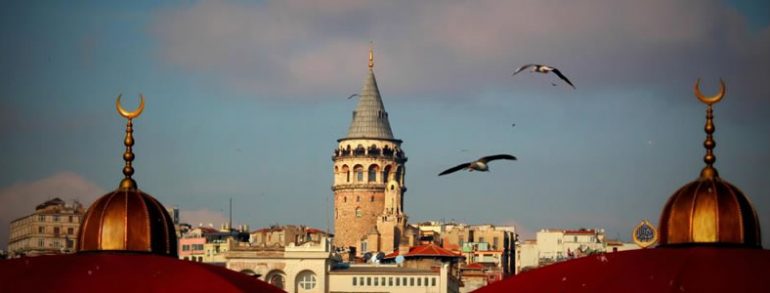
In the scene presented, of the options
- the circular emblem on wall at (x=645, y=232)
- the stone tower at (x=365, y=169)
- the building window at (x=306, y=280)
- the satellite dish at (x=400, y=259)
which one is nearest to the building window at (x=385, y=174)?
the stone tower at (x=365, y=169)

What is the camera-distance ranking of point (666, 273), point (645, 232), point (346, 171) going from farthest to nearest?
point (346, 171) < point (645, 232) < point (666, 273)

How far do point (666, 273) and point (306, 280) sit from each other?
86.6 m

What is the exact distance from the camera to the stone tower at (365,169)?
631 feet

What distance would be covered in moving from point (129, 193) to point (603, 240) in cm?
12393

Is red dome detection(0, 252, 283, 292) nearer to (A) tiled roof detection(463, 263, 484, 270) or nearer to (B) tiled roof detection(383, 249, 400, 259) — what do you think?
(A) tiled roof detection(463, 263, 484, 270)

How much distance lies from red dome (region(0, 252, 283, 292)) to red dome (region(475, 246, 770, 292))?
515 cm

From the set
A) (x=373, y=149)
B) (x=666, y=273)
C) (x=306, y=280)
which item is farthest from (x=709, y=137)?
(x=373, y=149)

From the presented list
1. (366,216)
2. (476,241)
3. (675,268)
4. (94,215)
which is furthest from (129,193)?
(366,216)

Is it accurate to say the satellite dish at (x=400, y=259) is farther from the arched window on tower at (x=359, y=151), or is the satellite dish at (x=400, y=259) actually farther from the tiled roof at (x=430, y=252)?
the arched window on tower at (x=359, y=151)

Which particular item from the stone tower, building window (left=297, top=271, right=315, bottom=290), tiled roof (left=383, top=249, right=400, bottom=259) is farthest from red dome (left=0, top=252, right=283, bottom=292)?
the stone tower

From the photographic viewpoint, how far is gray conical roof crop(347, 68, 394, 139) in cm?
19500

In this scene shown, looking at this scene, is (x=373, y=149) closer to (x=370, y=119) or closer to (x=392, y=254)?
(x=370, y=119)

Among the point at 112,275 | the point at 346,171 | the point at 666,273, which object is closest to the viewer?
the point at 666,273

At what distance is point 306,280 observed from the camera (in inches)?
4786
